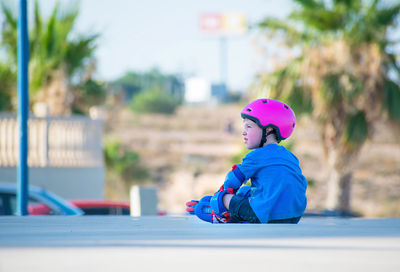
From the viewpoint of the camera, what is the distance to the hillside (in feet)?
97.5

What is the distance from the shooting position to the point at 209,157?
42812 millimetres

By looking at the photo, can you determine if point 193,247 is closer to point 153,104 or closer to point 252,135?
point 252,135

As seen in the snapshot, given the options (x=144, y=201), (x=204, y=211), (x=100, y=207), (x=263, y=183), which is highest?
(x=263, y=183)

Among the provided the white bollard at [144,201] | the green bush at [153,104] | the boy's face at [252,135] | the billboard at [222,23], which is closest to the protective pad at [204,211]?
the boy's face at [252,135]

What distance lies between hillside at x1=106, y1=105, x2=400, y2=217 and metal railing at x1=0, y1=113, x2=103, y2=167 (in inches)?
307

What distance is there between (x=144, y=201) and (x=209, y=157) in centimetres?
3261

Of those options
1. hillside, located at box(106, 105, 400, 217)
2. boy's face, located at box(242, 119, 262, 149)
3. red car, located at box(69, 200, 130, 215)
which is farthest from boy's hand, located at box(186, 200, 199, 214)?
hillside, located at box(106, 105, 400, 217)

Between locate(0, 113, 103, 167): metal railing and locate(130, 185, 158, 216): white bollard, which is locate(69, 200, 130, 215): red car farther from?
locate(0, 113, 103, 167): metal railing

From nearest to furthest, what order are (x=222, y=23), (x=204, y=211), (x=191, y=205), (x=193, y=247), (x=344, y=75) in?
(x=193, y=247) → (x=204, y=211) → (x=191, y=205) → (x=344, y=75) → (x=222, y=23)

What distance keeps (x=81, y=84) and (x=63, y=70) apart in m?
1.06

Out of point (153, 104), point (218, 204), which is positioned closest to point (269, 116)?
point (218, 204)

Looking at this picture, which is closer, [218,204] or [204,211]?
[218,204]

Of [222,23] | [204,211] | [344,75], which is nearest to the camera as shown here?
[204,211]

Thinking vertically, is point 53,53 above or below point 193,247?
above
